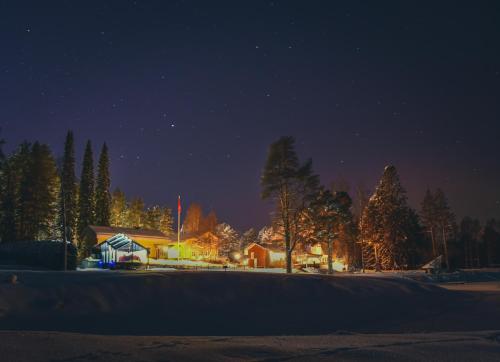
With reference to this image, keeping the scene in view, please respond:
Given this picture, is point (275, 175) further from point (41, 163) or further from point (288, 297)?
point (41, 163)

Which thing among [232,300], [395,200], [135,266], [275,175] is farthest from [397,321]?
[395,200]

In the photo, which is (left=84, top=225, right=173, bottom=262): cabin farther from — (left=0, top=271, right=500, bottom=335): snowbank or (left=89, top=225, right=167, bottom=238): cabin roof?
(left=0, top=271, right=500, bottom=335): snowbank

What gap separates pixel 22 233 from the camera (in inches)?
2356

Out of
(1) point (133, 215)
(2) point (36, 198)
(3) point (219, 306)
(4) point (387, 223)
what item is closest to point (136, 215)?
(1) point (133, 215)

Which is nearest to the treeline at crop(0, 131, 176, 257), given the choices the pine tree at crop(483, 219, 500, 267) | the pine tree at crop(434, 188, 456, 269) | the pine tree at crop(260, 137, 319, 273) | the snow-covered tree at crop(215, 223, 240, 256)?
the pine tree at crop(260, 137, 319, 273)

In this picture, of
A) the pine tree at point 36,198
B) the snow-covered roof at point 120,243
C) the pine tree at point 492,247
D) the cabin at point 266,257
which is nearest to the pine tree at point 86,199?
the pine tree at point 36,198

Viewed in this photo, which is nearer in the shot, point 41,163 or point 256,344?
point 256,344

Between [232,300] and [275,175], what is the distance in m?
28.6

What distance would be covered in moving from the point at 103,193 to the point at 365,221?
4498 cm

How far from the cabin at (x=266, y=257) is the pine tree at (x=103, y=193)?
85.0 ft

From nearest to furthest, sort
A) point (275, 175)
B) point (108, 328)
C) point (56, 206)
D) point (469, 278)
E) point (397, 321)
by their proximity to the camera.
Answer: point (108, 328) < point (397, 321) < point (275, 175) < point (469, 278) < point (56, 206)

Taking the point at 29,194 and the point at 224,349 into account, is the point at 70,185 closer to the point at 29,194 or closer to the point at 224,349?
the point at 29,194

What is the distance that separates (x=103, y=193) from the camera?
78500mm

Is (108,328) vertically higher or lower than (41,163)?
lower
